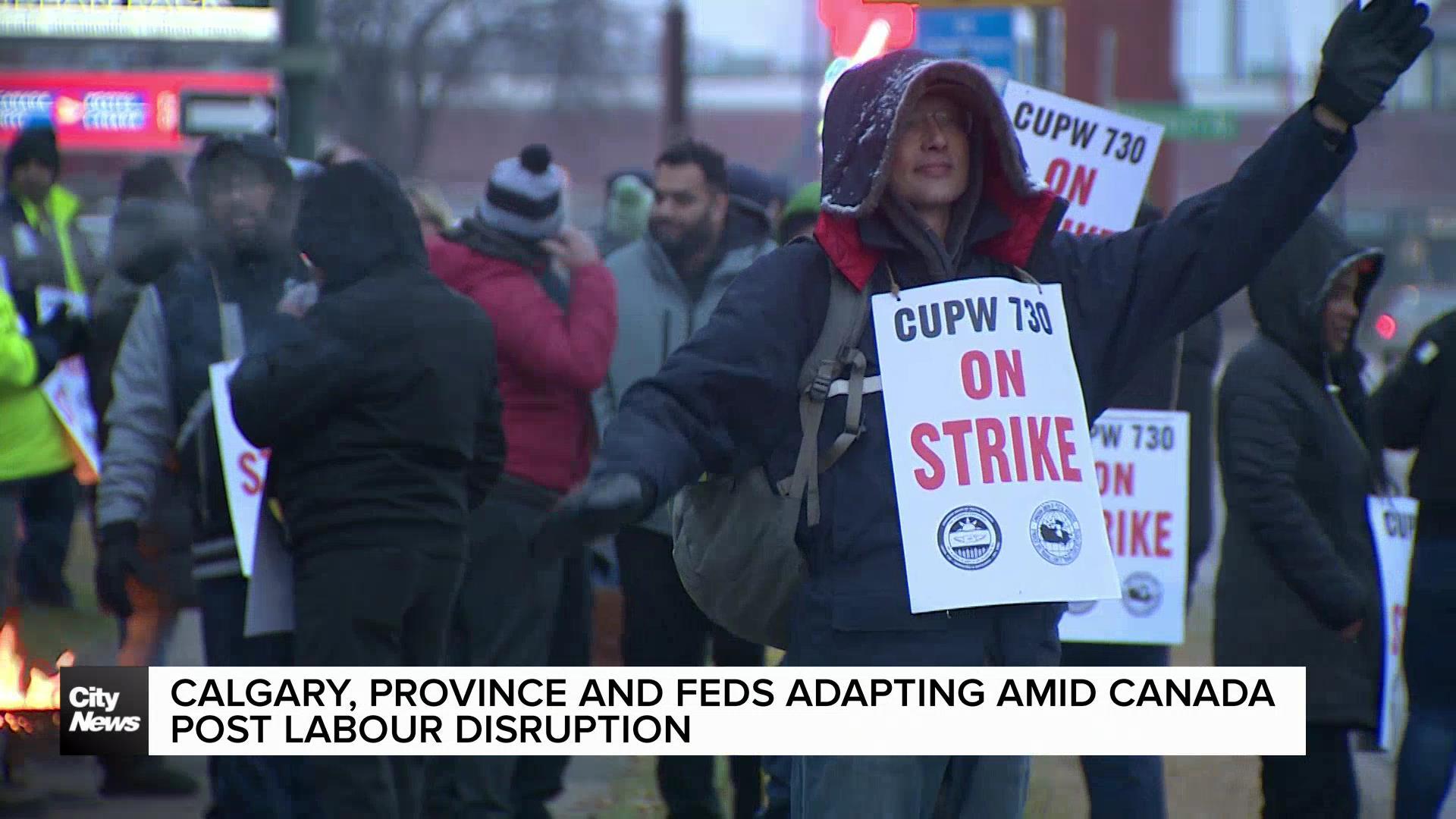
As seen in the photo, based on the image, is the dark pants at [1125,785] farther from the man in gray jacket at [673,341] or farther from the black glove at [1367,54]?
the black glove at [1367,54]

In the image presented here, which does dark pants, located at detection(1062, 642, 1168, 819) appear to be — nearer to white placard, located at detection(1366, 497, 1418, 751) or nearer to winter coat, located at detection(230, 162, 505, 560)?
white placard, located at detection(1366, 497, 1418, 751)

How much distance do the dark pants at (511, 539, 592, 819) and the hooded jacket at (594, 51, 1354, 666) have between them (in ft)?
9.55

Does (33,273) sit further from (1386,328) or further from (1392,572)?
(1386,328)

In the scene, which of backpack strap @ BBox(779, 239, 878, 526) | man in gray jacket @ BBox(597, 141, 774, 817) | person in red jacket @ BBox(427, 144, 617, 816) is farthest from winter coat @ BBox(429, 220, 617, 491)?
backpack strap @ BBox(779, 239, 878, 526)

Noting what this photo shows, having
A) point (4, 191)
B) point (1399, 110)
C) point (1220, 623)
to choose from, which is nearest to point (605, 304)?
point (1220, 623)

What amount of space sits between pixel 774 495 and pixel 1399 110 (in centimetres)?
5630

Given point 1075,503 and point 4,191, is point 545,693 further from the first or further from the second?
point 4,191

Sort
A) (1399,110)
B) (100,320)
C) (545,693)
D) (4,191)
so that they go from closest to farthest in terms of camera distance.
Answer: (545,693)
(100,320)
(4,191)
(1399,110)

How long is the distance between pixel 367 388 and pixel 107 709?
3.40 feet

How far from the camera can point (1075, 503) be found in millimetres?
3713

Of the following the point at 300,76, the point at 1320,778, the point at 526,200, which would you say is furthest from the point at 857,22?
the point at 1320,778

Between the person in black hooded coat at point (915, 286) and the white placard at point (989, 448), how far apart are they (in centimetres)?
5

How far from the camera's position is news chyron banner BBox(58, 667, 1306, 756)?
141 inches

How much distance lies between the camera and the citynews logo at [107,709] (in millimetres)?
5156
